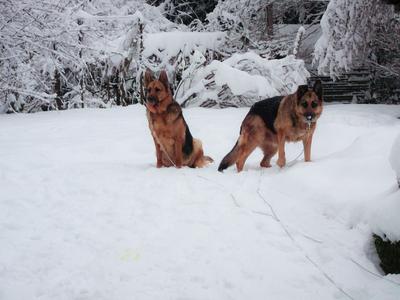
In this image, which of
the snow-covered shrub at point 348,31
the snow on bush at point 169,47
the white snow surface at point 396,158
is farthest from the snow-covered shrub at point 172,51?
the white snow surface at point 396,158

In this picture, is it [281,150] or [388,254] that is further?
[281,150]

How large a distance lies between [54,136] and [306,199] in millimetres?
5411

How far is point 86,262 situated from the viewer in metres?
2.48

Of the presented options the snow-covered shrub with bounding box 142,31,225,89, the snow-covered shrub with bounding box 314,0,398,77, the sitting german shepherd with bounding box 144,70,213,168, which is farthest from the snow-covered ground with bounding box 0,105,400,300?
the snow-covered shrub with bounding box 142,31,225,89

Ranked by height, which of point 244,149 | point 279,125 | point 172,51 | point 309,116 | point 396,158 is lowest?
point 244,149

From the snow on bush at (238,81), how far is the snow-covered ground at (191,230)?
5.20 meters

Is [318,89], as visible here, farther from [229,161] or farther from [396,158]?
[396,158]

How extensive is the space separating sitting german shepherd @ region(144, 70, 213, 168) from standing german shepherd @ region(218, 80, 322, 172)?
668 millimetres

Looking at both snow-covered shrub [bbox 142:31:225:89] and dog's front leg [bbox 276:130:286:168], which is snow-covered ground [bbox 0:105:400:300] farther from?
snow-covered shrub [bbox 142:31:225:89]

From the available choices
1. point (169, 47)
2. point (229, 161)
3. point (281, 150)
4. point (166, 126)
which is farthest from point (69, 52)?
point (281, 150)

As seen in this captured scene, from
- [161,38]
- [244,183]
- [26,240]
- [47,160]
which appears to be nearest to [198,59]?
[161,38]

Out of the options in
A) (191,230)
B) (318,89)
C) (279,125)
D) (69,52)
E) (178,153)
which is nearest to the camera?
(191,230)

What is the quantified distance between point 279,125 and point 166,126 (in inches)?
61.7

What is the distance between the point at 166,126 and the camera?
5.35 metres
